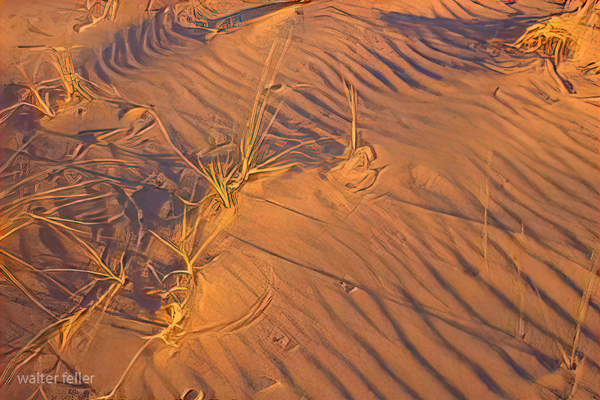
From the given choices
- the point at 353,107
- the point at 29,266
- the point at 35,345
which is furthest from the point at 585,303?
the point at 29,266

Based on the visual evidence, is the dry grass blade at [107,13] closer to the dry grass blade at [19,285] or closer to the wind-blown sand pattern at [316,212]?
the wind-blown sand pattern at [316,212]

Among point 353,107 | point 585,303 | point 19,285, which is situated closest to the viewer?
point 585,303

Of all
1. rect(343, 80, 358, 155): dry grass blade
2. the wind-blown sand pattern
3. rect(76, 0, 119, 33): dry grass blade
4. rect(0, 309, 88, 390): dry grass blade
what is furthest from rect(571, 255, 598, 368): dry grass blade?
rect(76, 0, 119, 33): dry grass blade

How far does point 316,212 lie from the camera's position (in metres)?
2.13

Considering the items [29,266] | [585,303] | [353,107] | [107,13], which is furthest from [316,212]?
[107,13]

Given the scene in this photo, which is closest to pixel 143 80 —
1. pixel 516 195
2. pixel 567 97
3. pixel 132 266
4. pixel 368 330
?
pixel 132 266

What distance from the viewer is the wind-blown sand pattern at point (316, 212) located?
1903mm

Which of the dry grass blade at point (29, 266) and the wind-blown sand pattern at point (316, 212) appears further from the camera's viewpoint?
the dry grass blade at point (29, 266)

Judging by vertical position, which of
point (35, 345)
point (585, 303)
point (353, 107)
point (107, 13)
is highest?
point (107, 13)

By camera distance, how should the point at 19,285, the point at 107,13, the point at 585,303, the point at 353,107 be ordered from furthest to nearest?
1. the point at 107,13
2. the point at 353,107
3. the point at 19,285
4. the point at 585,303

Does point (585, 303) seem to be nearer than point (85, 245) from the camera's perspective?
Yes

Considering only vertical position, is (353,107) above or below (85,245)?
above

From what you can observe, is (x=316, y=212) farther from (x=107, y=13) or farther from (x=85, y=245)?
(x=107, y=13)

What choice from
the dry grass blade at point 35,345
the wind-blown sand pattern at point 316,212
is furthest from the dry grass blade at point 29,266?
the dry grass blade at point 35,345
